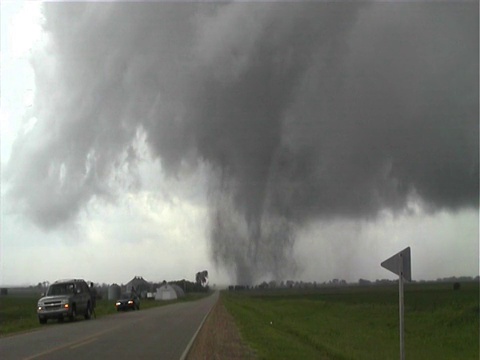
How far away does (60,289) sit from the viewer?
39719 millimetres

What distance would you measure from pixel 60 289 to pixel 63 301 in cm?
120

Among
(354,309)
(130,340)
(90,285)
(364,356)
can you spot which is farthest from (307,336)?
(354,309)

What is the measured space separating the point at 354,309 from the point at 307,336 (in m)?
35.7

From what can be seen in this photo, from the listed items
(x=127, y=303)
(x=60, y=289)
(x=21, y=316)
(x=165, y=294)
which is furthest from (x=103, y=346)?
(x=165, y=294)

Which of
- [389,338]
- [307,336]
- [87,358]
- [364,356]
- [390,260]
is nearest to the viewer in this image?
[390,260]

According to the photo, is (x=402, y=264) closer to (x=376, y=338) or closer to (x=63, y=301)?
(x=376, y=338)

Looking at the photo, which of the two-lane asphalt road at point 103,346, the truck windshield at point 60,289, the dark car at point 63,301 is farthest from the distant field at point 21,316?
the two-lane asphalt road at point 103,346

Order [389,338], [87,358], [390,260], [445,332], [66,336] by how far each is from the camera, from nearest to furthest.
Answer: [390,260]
[87,358]
[66,336]
[389,338]
[445,332]

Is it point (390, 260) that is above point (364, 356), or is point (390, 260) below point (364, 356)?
above

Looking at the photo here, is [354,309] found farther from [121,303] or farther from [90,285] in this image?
[90,285]

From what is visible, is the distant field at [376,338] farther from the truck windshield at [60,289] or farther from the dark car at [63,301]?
the truck windshield at [60,289]

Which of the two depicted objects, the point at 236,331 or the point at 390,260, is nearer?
the point at 390,260

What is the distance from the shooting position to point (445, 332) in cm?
3797

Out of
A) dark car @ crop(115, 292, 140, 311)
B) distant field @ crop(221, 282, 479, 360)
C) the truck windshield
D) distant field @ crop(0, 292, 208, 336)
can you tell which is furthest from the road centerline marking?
dark car @ crop(115, 292, 140, 311)
